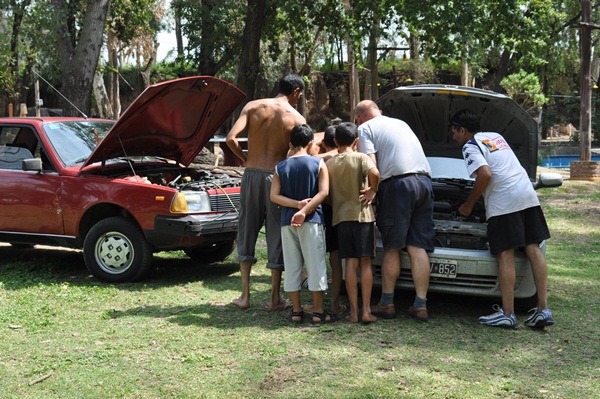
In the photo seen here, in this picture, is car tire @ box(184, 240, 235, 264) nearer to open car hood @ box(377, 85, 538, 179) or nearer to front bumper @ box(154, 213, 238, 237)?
front bumper @ box(154, 213, 238, 237)

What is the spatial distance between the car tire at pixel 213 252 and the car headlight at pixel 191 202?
130cm

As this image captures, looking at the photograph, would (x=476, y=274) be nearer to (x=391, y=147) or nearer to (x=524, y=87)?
(x=391, y=147)

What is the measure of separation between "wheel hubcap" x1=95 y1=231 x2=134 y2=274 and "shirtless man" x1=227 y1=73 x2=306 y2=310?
166 centimetres

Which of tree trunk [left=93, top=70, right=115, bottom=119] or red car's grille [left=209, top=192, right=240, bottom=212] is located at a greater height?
tree trunk [left=93, top=70, right=115, bottom=119]

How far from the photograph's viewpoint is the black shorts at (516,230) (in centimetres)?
620

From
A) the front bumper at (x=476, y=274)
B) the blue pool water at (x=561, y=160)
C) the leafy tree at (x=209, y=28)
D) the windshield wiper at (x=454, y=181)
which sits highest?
the leafy tree at (x=209, y=28)

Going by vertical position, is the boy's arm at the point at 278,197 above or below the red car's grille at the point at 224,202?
above

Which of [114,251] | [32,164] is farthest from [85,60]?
[114,251]

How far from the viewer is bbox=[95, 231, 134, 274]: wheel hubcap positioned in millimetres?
7812

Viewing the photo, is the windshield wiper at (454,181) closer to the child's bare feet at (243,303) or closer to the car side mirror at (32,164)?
the child's bare feet at (243,303)

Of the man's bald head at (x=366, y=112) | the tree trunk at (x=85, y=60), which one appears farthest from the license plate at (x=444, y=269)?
the tree trunk at (x=85, y=60)

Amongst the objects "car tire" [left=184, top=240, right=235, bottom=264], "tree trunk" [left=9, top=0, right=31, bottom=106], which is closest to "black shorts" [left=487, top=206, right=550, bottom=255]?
"car tire" [left=184, top=240, right=235, bottom=264]

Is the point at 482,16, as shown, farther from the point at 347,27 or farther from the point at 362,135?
the point at 362,135

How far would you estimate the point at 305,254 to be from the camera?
6.18m
